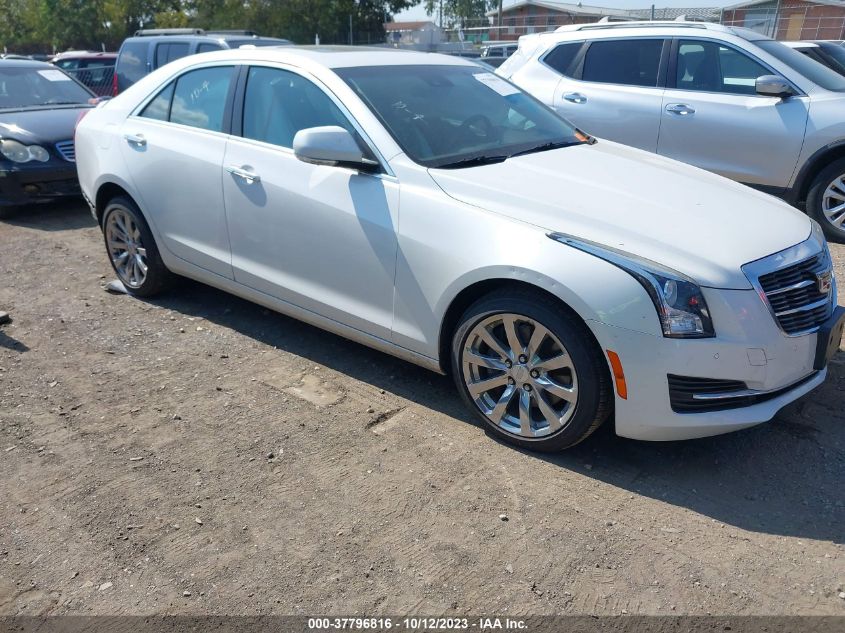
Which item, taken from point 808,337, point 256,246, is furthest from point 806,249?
point 256,246

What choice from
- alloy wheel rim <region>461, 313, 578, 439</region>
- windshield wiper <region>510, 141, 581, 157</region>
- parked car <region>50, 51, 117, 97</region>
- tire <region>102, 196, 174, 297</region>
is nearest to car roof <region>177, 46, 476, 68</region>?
windshield wiper <region>510, 141, 581, 157</region>

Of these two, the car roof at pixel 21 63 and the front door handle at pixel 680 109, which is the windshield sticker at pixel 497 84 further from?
the car roof at pixel 21 63

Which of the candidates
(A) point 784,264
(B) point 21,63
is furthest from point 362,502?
(B) point 21,63

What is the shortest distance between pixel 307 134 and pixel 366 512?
1.83 m

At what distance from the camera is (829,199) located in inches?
258

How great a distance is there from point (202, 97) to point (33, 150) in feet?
13.1

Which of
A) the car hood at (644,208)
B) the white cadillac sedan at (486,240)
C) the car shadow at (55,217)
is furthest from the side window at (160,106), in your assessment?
the car shadow at (55,217)

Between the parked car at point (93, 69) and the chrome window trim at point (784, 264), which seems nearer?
the chrome window trim at point (784, 264)

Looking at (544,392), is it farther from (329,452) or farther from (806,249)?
(806,249)

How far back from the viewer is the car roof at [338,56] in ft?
13.9

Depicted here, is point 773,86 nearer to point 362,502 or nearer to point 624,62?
point 624,62

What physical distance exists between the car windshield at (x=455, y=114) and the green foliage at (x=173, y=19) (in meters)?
35.5

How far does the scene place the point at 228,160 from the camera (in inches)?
173

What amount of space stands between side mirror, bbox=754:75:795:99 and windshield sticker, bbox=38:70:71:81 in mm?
7951
